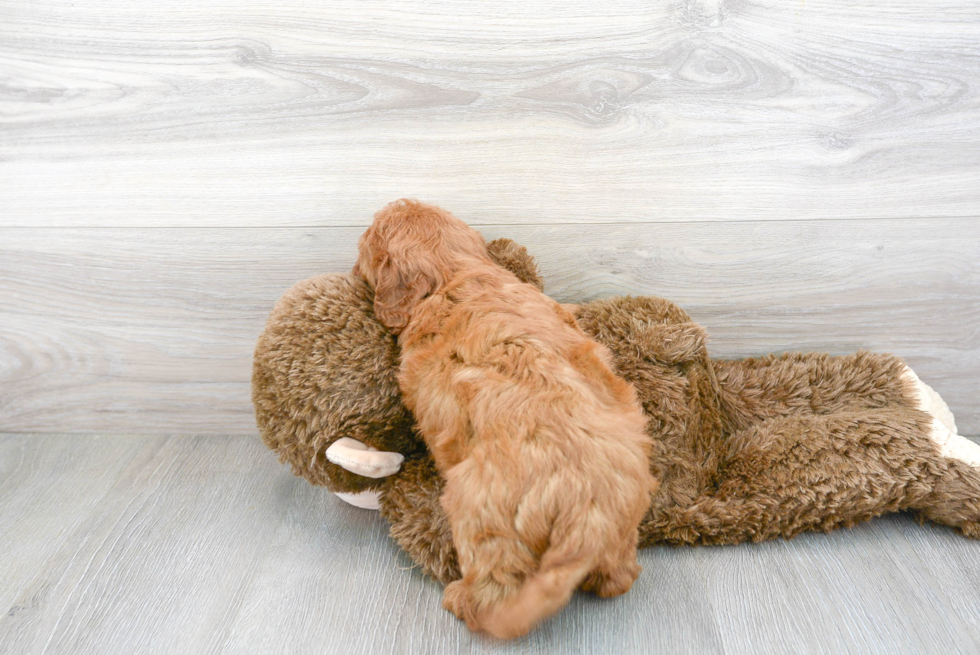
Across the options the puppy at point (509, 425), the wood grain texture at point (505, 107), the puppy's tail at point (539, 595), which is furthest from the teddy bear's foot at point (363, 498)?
the wood grain texture at point (505, 107)

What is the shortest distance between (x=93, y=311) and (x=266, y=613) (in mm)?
692

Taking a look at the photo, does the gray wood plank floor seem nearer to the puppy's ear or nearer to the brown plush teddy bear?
the brown plush teddy bear

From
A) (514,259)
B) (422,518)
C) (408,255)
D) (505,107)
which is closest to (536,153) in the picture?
(505,107)

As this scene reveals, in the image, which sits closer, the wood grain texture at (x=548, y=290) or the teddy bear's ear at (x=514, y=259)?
the teddy bear's ear at (x=514, y=259)

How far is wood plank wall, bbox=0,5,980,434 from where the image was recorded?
3.37ft

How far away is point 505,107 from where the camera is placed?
3.45ft

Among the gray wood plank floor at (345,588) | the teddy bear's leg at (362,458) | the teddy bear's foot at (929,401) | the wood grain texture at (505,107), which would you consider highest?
the wood grain texture at (505,107)

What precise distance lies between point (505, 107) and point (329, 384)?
52 cm

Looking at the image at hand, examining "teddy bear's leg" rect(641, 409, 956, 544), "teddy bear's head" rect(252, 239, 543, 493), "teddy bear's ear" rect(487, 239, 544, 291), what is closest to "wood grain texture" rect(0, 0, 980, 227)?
"teddy bear's ear" rect(487, 239, 544, 291)

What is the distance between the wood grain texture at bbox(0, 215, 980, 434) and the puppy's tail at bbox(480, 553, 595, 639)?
540 mm

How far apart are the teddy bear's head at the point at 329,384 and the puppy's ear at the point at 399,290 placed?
0.17ft

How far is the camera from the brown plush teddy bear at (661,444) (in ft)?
3.06

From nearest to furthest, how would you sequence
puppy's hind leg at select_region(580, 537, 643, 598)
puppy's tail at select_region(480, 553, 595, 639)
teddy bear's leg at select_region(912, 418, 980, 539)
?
1. puppy's tail at select_region(480, 553, 595, 639)
2. puppy's hind leg at select_region(580, 537, 643, 598)
3. teddy bear's leg at select_region(912, 418, 980, 539)

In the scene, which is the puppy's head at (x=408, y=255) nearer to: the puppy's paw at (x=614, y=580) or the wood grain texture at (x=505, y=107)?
the wood grain texture at (x=505, y=107)
